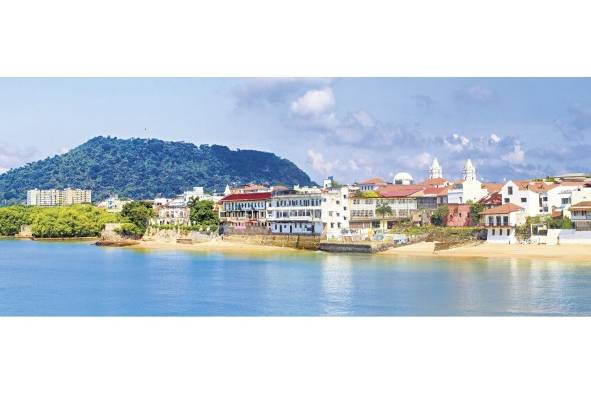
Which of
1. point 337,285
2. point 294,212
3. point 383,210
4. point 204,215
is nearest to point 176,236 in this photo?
point 204,215

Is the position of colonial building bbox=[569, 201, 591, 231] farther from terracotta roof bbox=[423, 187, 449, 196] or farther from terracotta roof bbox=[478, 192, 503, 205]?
terracotta roof bbox=[423, 187, 449, 196]

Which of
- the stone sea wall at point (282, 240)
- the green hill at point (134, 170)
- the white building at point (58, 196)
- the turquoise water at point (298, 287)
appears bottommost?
the turquoise water at point (298, 287)

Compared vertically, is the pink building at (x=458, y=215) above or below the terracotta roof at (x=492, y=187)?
below

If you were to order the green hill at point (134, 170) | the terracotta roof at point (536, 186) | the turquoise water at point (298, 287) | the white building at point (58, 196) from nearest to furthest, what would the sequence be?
the turquoise water at point (298, 287)
the terracotta roof at point (536, 186)
the green hill at point (134, 170)
the white building at point (58, 196)

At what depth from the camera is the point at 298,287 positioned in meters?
11.7

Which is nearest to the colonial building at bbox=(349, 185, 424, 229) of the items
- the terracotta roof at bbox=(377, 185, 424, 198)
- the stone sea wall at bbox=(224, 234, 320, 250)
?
the terracotta roof at bbox=(377, 185, 424, 198)

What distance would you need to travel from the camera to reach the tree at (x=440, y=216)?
1864 cm

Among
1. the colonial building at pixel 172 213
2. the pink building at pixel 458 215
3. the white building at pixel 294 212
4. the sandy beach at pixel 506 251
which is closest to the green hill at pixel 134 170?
the colonial building at pixel 172 213

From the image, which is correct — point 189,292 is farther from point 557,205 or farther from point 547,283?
point 557,205

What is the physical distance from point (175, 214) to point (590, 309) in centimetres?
1864

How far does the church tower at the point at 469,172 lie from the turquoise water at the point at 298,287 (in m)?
4.17

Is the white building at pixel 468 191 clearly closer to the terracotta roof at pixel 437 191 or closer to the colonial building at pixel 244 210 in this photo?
the terracotta roof at pixel 437 191

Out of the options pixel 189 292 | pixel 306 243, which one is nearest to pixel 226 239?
pixel 306 243

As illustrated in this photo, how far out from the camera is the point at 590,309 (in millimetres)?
9492
